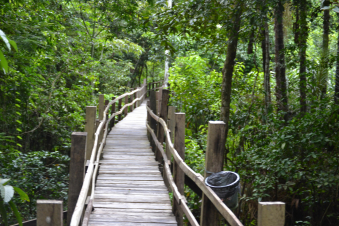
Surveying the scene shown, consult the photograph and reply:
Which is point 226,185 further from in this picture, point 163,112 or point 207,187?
point 163,112

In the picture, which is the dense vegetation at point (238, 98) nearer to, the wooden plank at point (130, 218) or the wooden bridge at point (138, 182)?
the wooden bridge at point (138, 182)

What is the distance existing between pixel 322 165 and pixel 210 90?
5034mm

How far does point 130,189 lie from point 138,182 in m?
0.34

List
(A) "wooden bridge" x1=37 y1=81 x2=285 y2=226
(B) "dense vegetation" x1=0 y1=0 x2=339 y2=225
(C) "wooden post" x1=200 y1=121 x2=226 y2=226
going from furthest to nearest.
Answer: (B) "dense vegetation" x1=0 y1=0 x2=339 y2=225 → (C) "wooden post" x1=200 y1=121 x2=226 y2=226 → (A) "wooden bridge" x1=37 y1=81 x2=285 y2=226

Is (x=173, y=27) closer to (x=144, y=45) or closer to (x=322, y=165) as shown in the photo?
(x=322, y=165)

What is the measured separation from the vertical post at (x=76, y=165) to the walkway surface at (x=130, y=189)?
147cm

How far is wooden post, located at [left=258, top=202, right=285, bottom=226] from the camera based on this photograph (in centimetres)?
169

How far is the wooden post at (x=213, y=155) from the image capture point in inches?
116

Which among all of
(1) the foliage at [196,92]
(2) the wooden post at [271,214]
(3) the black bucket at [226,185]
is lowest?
(3) the black bucket at [226,185]

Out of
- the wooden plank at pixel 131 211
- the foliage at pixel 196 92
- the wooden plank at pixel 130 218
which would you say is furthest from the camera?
the foliage at pixel 196 92

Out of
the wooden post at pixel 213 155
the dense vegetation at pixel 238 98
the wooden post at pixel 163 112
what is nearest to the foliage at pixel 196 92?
the dense vegetation at pixel 238 98

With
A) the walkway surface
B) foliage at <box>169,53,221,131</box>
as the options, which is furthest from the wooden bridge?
foliage at <box>169,53,221,131</box>

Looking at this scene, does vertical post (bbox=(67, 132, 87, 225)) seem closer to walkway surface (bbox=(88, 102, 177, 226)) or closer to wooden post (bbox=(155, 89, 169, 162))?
walkway surface (bbox=(88, 102, 177, 226))

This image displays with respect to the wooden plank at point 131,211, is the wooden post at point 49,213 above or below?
above
